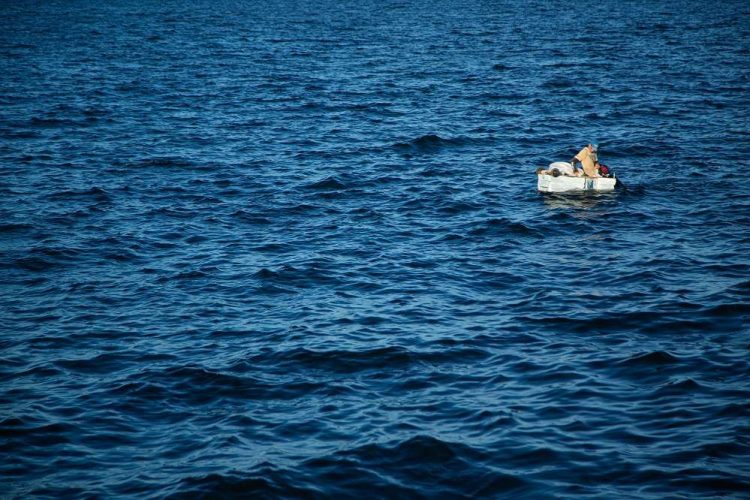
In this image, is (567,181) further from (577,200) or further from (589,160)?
(589,160)

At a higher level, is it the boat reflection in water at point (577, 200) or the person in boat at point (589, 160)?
the person in boat at point (589, 160)

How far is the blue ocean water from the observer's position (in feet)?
55.7

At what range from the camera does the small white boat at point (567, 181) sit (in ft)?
109

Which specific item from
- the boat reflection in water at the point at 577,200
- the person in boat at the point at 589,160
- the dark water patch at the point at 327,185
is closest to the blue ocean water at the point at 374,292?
the dark water patch at the point at 327,185

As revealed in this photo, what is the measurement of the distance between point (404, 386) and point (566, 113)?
3219cm

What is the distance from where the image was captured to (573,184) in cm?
3353

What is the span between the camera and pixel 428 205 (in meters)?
33.8

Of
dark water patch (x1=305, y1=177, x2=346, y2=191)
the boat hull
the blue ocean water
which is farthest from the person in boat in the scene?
dark water patch (x1=305, y1=177, x2=346, y2=191)

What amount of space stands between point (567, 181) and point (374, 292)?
11677mm

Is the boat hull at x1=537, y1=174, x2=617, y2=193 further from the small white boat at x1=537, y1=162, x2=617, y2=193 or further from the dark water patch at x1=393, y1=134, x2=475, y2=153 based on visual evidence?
the dark water patch at x1=393, y1=134, x2=475, y2=153

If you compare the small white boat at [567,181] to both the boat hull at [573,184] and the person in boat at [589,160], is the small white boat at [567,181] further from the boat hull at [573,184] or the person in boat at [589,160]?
the person in boat at [589,160]

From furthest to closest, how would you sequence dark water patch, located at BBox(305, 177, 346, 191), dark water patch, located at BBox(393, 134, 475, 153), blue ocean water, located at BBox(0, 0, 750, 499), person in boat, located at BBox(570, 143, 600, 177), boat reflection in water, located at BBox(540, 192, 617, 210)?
dark water patch, located at BBox(393, 134, 475, 153), dark water patch, located at BBox(305, 177, 346, 191), person in boat, located at BBox(570, 143, 600, 177), boat reflection in water, located at BBox(540, 192, 617, 210), blue ocean water, located at BBox(0, 0, 750, 499)

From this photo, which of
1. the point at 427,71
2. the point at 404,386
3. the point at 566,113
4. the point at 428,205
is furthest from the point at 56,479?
the point at 427,71

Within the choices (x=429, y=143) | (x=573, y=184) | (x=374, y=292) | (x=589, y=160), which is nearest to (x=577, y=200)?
(x=573, y=184)
